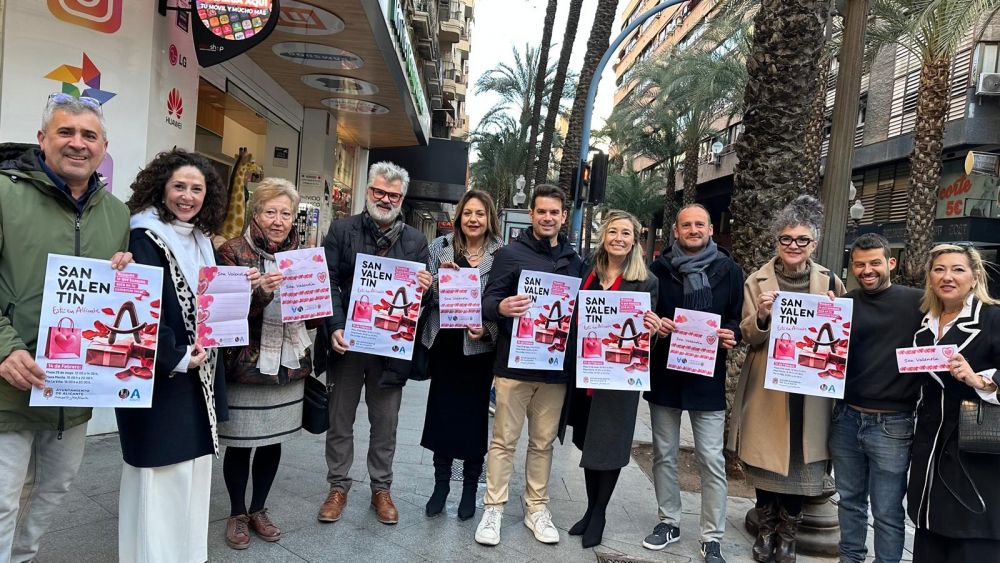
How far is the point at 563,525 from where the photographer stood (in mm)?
4590

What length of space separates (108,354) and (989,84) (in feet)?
84.4

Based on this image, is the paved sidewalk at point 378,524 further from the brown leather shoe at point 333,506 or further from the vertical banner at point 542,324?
the vertical banner at point 542,324

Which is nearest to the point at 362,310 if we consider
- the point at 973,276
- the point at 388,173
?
the point at 388,173

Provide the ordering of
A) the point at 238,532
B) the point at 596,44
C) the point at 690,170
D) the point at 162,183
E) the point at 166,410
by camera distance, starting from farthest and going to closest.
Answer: the point at 690,170, the point at 596,44, the point at 238,532, the point at 162,183, the point at 166,410

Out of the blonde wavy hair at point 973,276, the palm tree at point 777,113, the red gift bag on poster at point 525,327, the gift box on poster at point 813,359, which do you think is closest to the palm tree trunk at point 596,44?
the palm tree at point 777,113

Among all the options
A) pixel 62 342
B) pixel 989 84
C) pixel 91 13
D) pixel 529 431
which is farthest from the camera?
pixel 989 84

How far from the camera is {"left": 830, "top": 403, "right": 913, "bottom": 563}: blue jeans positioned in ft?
11.7

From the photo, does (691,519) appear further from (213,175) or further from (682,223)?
(213,175)

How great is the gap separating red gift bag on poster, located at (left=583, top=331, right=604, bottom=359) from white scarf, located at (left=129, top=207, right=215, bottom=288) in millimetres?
2172

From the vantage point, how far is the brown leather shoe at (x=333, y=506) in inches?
163

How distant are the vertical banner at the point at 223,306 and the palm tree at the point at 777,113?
4667mm

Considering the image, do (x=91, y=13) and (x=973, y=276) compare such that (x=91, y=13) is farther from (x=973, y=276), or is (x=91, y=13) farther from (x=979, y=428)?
(x=979, y=428)

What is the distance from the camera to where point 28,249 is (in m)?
2.58

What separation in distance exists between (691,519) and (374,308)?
2.89 m
